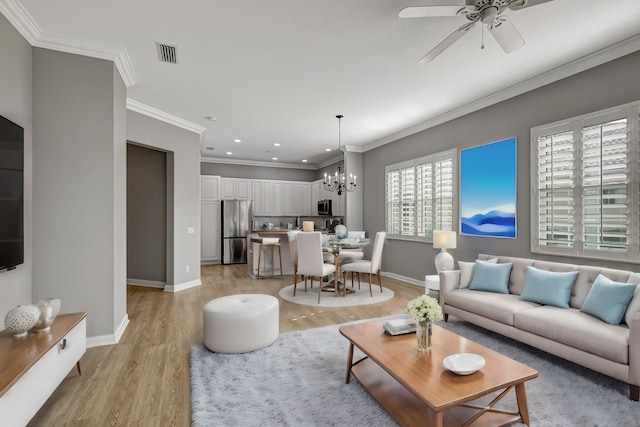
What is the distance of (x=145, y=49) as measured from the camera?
3.06m

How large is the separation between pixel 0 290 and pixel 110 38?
2.26 meters

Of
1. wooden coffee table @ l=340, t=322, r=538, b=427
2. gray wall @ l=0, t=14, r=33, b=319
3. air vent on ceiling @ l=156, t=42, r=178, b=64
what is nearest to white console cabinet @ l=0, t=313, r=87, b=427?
gray wall @ l=0, t=14, r=33, b=319

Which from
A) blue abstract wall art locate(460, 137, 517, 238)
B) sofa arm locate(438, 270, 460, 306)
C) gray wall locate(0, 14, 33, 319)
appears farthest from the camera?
blue abstract wall art locate(460, 137, 517, 238)

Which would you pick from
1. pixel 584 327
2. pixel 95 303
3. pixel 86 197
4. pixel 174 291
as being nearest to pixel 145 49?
pixel 86 197

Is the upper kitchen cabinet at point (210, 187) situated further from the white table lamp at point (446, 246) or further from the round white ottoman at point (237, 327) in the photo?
the white table lamp at point (446, 246)

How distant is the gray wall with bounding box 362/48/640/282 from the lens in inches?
121

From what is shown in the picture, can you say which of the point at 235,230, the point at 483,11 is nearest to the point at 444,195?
the point at 483,11

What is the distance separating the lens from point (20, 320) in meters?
2.03

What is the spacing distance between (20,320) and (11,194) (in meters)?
0.97

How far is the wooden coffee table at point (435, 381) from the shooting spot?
1.61 metres

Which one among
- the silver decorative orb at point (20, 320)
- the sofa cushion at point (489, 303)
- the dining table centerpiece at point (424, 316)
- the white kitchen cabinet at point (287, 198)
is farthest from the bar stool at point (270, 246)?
the dining table centerpiece at point (424, 316)

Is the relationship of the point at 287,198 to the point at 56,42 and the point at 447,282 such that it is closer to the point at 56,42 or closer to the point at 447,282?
the point at 447,282

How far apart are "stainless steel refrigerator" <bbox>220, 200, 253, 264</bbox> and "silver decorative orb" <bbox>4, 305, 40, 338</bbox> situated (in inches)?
241

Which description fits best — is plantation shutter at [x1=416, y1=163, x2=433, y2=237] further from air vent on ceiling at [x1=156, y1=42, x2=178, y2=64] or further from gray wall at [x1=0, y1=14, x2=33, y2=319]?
gray wall at [x1=0, y1=14, x2=33, y2=319]
